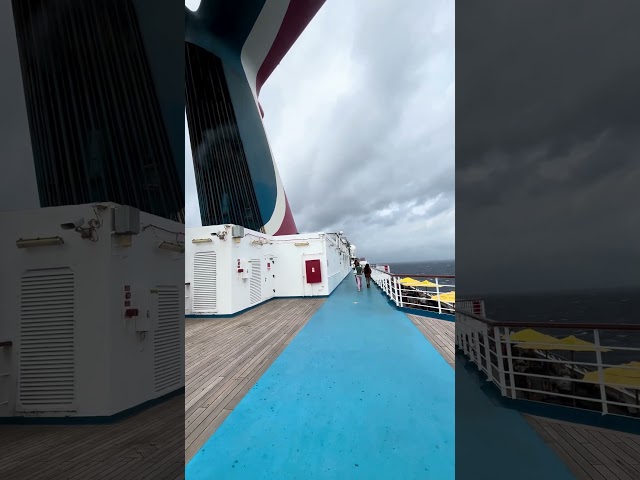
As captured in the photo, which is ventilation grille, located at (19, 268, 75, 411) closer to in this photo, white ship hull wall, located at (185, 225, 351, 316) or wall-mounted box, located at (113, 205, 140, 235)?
wall-mounted box, located at (113, 205, 140, 235)

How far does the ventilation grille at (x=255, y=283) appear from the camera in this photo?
8250 millimetres

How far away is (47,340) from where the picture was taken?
283 cm

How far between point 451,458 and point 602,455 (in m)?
0.96

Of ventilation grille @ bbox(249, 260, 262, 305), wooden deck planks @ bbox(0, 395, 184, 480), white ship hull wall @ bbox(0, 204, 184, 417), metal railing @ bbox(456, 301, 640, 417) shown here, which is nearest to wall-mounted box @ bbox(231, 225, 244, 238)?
ventilation grille @ bbox(249, 260, 262, 305)

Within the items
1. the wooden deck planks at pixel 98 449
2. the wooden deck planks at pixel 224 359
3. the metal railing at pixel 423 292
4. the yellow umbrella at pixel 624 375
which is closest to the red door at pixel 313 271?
the metal railing at pixel 423 292

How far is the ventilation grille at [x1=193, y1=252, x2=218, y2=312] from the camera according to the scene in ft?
23.1

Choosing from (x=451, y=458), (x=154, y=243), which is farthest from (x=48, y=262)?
(x=451, y=458)

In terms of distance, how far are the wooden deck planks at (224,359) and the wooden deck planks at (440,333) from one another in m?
2.22

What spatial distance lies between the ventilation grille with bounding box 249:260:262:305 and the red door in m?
1.87

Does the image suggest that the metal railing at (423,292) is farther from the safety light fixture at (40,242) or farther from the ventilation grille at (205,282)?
the ventilation grille at (205,282)

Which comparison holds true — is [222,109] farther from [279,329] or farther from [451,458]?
[451,458]

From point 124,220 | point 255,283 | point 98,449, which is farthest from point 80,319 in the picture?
point 255,283

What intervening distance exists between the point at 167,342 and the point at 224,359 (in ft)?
2.55

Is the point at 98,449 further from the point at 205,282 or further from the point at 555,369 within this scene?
the point at 555,369
